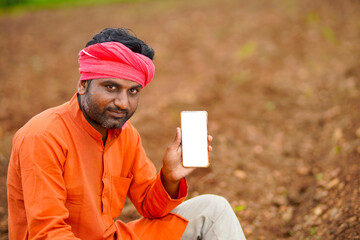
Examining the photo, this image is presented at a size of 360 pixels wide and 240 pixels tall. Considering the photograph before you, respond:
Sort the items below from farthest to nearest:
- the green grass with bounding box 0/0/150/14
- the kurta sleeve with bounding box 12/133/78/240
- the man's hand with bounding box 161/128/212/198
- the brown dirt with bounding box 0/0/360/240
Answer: the green grass with bounding box 0/0/150/14
the brown dirt with bounding box 0/0/360/240
the man's hand with bounding box 161/128/212/198
the kurta sleeve with bounding box 12/133/78/240

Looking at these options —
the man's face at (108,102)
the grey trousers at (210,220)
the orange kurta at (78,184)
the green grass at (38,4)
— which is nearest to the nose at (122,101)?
the man's face at (108,102)

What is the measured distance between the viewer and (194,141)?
240cm

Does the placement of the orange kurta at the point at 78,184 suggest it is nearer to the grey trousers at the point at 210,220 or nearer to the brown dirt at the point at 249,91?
the grey trousers at the point at 210,220

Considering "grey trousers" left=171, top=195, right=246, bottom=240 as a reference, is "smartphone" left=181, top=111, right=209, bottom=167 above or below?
above

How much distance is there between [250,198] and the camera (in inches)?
169

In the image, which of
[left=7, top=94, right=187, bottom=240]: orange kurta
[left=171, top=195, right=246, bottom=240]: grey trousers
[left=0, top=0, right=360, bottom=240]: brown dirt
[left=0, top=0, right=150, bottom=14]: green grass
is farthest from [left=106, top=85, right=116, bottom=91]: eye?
[left=0, top=0, right=150, bottom=14]: green grass

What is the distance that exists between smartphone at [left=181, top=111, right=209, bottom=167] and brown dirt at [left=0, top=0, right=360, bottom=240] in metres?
1.67

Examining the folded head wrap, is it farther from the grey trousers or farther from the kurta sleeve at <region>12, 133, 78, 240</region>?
the grey trousers

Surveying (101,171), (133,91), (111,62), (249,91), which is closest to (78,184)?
(101,171)

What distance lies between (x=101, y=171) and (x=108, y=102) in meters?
0.48

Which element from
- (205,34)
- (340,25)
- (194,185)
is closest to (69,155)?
(194,185)

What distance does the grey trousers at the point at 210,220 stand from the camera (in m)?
2.45

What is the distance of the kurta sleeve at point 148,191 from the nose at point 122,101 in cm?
44

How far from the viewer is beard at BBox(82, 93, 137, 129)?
2.23 m
